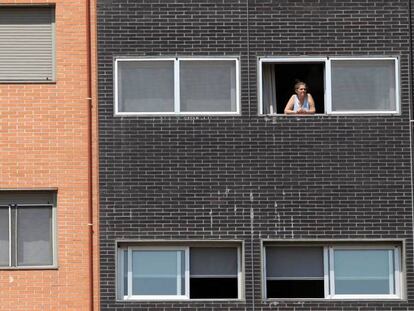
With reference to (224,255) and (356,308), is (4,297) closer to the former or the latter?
(224,255)

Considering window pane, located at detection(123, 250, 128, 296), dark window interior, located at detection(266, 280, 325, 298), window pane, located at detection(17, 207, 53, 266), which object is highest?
window pane, located at detection(17, 207, 53, 266)

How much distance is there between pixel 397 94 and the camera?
20.4 meters

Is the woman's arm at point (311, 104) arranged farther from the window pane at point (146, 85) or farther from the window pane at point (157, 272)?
the window pane at point (157, 272)

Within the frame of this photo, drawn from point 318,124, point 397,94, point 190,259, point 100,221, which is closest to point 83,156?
point 100,221

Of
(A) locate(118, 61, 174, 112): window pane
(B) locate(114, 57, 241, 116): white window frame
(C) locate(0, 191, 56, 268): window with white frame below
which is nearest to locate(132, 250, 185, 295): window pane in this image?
(C) locate(0, 191, 56, 268): window with white frame below

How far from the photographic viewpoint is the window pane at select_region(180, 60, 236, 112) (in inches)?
806

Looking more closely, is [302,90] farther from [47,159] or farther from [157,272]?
[47,159]

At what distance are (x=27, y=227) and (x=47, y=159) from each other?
1.08 metres

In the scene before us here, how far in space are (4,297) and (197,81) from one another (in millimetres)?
4375

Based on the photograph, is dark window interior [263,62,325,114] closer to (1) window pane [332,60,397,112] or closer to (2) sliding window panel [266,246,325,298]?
(1) window pane [332,60,397,112]

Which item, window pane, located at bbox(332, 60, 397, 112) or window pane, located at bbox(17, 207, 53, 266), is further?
window pane, located at bbox(332, 60, 397, 112)

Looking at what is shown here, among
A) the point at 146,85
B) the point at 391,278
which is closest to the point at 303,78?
the point at 146,85

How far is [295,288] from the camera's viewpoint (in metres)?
20.2

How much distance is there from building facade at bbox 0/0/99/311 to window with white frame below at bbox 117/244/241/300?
1.80 ft
